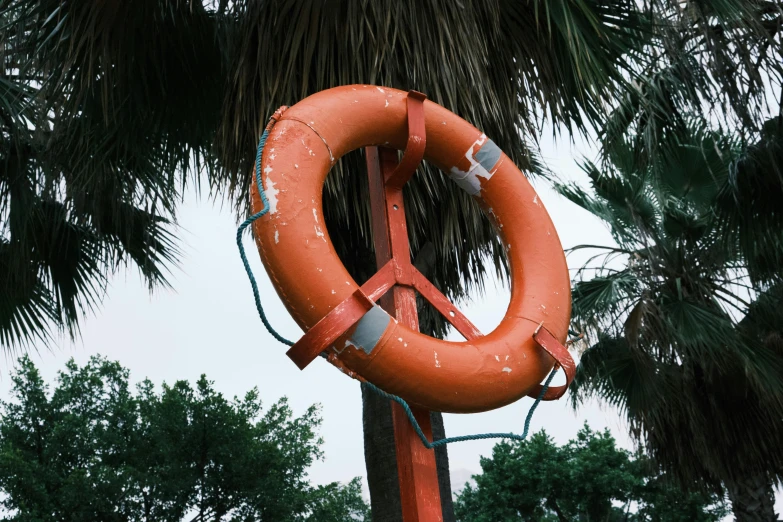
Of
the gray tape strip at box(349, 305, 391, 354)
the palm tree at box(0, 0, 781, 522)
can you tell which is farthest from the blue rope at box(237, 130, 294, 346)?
the palm tree at box(0, 0, 781, 522)

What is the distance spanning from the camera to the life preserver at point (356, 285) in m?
1.96

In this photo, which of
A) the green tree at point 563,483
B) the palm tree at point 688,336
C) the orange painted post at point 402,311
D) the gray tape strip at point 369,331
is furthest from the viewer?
the green tree at point 563,483

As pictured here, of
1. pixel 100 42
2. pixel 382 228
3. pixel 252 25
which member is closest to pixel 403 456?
pixel 382 228

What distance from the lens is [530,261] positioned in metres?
2.38

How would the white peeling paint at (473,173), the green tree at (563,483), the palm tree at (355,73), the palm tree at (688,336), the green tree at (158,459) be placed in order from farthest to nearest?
1. the green tree at (563,483)
2. the green tree at (158,459)
3. the palm tree at (688,336)
4. the palm tree at (355,73)
5. the white peeling paint at (473,173)

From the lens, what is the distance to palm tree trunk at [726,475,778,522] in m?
7.46

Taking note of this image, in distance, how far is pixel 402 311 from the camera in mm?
2207

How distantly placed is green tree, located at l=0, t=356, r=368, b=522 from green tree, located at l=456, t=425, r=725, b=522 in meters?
4.82

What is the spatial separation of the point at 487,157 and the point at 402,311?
0.57 m

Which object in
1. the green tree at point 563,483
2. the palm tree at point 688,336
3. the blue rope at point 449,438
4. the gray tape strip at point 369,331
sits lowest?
the blue rope at point 449,438

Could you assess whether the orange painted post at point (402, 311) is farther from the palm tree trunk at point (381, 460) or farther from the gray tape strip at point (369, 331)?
the palm tree trunk at point (381, 460)

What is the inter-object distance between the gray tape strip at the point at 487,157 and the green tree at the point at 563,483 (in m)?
15.2

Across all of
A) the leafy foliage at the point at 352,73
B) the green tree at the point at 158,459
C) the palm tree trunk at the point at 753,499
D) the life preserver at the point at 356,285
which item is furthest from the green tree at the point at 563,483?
the life preserver at the point at 356,285

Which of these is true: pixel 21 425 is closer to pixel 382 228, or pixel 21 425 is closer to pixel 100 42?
pixel 100 42
